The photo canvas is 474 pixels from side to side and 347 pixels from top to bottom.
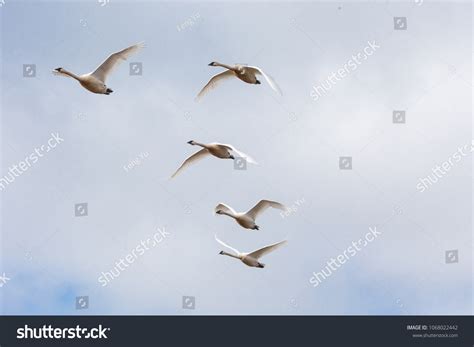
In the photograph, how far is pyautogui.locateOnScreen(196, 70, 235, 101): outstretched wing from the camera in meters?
25.5

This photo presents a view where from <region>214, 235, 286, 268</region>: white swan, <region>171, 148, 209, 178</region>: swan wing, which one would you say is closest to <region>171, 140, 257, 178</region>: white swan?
<region>171, 148, 209, 178</region>: swan wing

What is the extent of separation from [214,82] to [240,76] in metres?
1.29

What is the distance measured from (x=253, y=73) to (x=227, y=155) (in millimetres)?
2342

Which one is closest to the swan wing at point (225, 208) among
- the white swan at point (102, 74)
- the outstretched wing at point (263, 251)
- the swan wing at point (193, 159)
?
the outstretched wing at point (263, 251)

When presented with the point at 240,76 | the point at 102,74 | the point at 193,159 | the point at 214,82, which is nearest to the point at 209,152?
the point at 193,159

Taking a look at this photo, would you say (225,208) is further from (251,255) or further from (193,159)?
(193,159)

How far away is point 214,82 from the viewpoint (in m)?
25.7

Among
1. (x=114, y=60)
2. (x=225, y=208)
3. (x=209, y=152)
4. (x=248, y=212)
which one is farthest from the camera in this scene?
(x=209, y=152)

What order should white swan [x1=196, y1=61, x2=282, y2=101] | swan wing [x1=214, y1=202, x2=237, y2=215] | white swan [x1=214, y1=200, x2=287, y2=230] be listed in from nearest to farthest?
white swan [x1=196, y1=61, x2=282, y2=101], white swan [x1=214, y1=200, x2=287, y2=230], swan wing [x1=214, y1=202, x2=237, y2=215]

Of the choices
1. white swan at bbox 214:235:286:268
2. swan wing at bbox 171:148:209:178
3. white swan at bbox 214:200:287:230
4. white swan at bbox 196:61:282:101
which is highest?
white swan at bbox 196:61:282:101

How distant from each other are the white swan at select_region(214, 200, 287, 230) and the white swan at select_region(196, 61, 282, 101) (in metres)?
3.11

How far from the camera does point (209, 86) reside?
25.7 meters

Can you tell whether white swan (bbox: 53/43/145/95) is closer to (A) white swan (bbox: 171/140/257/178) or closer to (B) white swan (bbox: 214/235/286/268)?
(A) white swan (bbox: 171/140/257/178)

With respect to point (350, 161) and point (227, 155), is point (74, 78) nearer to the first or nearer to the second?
point (227, 155)
